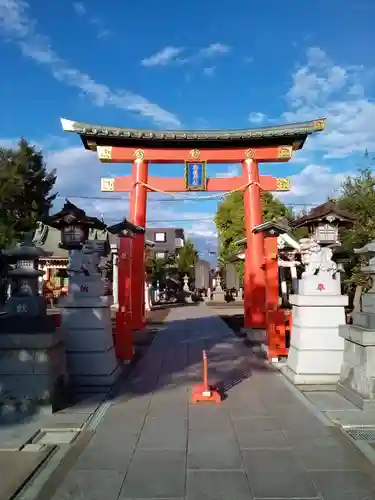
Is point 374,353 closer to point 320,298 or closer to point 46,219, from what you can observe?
point 320,298

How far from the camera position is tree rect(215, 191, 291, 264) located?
3703 centimetres

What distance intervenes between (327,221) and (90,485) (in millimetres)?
6721

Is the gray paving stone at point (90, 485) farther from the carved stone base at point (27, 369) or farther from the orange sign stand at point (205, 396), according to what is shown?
the orange sign stand at point (205, 396)

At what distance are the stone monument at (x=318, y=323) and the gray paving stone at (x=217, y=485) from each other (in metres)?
4.46

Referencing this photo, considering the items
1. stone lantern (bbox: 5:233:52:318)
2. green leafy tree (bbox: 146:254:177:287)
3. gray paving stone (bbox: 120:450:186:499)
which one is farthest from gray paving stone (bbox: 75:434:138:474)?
green leafy tree (bbox: 146:254:177:287)

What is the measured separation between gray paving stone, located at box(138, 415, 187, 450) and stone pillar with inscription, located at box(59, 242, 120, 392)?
2417 mm

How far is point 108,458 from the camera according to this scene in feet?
16.4

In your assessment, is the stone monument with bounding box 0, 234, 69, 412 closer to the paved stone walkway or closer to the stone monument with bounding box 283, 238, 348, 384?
the paved stone walkway

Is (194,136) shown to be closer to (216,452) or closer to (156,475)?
(216,452)

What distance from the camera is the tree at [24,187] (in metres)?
28.8

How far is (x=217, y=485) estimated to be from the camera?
431cm

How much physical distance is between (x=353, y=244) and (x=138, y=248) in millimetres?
7828

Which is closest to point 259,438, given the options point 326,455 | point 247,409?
point 326,455

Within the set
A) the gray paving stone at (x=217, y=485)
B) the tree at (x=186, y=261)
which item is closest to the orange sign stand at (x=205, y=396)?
the gray paving stone at (x=217, y=485)
